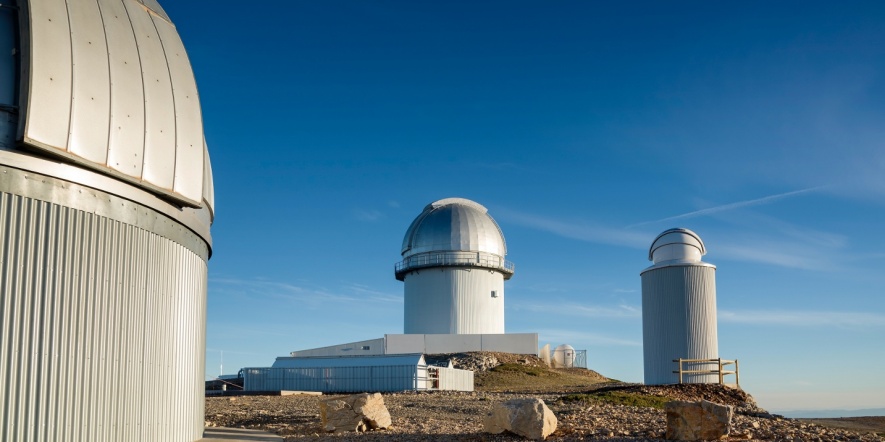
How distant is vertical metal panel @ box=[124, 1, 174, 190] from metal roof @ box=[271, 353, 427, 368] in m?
22.6

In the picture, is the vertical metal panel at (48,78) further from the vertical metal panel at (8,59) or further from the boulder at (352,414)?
the boulder at (352,414)

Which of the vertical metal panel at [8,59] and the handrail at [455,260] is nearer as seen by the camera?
the vertical metal panel at [8,59]

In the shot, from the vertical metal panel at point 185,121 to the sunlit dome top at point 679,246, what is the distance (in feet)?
62.9

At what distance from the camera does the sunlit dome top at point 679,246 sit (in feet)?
85.0

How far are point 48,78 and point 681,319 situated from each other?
2132 cm

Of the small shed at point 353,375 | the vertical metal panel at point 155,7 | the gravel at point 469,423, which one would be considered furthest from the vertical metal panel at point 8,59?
the small shed at point 353,375

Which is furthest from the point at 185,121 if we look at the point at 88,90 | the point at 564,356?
the point at 564,356

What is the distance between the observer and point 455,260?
44.3m

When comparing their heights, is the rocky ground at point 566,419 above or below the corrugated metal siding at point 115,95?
below

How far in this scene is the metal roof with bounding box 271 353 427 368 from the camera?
3153cm

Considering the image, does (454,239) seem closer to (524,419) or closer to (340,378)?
(340,378)

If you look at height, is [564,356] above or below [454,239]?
below

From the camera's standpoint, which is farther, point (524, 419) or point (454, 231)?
point (454, 231)

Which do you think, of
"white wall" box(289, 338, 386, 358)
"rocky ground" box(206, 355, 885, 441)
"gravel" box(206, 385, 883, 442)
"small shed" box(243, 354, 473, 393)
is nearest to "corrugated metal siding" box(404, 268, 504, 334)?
"white wall" box(289, 338, 386, 358)
